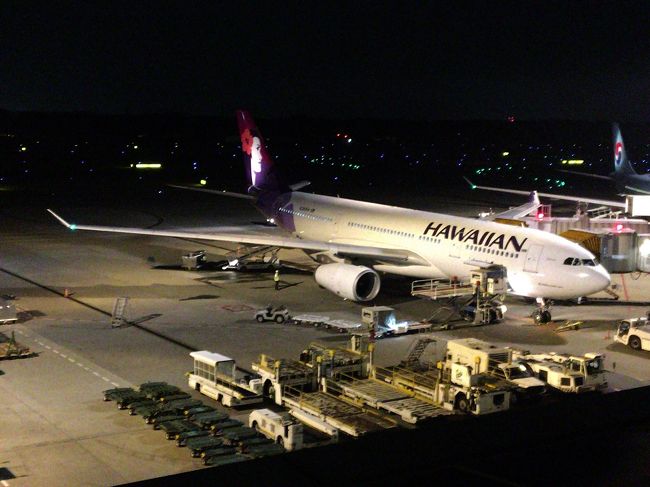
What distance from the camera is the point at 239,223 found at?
53750 millimetres

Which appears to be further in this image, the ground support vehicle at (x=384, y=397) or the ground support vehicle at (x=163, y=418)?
the ground support vehicle at (x=384, y=397)

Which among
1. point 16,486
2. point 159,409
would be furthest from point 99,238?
point 16,486

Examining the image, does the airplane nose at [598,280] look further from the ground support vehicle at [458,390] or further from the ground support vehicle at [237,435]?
the ground support vehicle at [237,435]

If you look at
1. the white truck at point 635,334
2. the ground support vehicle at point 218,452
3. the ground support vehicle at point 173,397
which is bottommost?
the ground support vehicle at point 218,452

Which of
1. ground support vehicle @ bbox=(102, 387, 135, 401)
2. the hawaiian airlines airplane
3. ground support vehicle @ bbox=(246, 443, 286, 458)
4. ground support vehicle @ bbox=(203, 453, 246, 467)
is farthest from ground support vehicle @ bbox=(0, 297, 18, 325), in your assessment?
ground support vehicle @ bbox=(246, 443, 286, 458)

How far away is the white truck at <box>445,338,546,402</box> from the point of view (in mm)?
20078

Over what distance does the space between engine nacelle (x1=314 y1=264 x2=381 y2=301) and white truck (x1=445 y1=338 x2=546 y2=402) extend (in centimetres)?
780

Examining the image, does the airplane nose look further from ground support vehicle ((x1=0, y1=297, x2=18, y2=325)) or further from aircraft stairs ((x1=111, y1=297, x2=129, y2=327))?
ground support vehicle ((x1=0, y1=297, x2=18, y2=325))

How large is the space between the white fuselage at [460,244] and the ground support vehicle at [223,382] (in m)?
11.4

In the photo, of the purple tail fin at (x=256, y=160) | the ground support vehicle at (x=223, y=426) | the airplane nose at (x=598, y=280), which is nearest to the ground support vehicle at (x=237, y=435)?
the ground support vehicle at (x=223, y=426)

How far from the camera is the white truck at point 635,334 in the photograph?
24359 millimetres

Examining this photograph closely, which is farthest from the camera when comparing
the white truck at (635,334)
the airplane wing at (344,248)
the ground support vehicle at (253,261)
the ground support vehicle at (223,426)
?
the ground support vehicle at (253,261)

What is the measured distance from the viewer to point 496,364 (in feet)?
68.4

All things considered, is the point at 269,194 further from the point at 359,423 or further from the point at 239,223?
the point at 359,423
